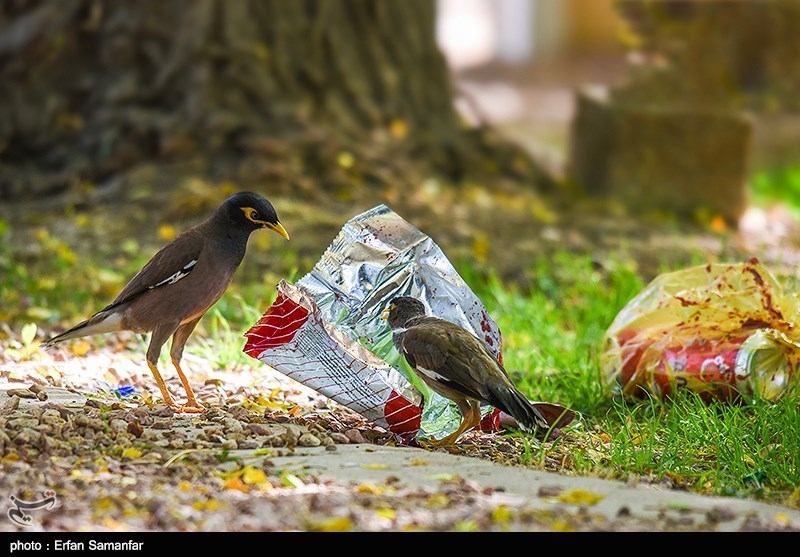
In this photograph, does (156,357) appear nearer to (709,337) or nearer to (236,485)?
(236,485)

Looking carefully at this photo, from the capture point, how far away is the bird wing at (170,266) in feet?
15.9

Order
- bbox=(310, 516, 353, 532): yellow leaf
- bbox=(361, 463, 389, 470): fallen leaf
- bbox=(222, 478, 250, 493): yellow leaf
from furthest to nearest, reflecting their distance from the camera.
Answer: bbox=(361, 463, 389, 470): fallen leaf, bbox=(222, 478, 250, 493): yellow leaf, bbox=(310, 516, 353, 532): yellow leaf

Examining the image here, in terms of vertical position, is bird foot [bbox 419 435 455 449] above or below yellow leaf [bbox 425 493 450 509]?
below

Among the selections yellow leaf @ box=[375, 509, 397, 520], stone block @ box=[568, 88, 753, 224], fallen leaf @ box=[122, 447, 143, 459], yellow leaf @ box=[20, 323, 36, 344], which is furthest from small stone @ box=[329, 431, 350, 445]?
stone block @ box=[568, 88, 753, 224]

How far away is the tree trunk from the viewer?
8.69 metres

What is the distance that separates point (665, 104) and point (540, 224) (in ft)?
6.42

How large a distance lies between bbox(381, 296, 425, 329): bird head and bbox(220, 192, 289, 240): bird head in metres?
0.55

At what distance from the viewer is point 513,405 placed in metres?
4.29

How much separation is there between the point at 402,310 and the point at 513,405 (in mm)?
659

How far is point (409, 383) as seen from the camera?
179 inches

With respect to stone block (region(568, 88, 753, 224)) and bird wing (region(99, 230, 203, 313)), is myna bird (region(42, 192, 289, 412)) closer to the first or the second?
bird wing (region(99, 230, 203, 313))

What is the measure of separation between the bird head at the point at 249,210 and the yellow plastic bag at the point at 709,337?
1610 mm

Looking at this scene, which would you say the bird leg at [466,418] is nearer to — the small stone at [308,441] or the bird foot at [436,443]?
the bird foot at [436,443]

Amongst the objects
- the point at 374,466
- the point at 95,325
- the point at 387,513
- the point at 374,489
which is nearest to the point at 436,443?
the point at 374,466
